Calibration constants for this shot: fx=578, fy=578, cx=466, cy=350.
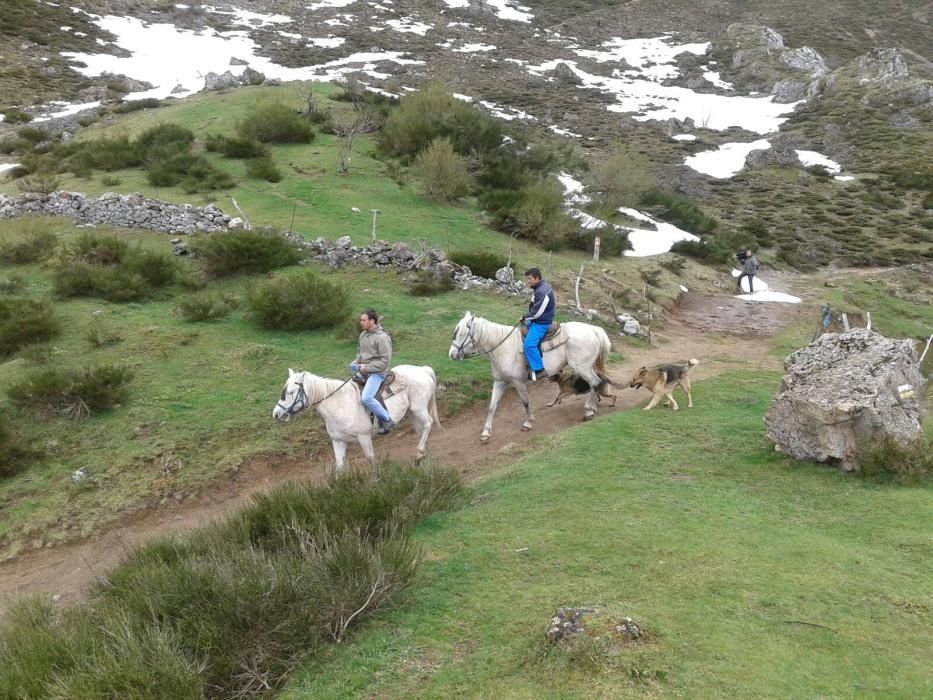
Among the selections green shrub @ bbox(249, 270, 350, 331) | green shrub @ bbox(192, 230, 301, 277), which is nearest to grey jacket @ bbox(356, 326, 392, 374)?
green shrub @ bbox(249, 270, 350, 331)

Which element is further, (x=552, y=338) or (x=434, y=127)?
(x=434, y=127)

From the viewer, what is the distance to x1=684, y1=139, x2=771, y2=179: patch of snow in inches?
1641

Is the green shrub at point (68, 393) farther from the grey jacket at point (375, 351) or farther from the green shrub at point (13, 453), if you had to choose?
the grey jacket at point (375, 351)

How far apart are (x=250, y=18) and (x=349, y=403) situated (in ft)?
244

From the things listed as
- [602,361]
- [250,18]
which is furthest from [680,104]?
[602,361]

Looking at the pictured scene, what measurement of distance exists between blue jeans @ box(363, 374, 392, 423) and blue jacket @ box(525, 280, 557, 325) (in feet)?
9.28

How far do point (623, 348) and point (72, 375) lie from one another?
10904 mm

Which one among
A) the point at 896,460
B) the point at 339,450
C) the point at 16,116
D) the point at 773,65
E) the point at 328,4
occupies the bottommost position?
the point at 16,116

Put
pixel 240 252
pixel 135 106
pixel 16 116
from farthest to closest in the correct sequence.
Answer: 1. pixel 135 106
2. pixel 16 116
3. pixel 240 252

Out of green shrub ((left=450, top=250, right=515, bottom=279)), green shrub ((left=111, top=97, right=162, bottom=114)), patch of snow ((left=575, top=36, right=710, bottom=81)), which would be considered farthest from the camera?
patch of snow ((left=575, top=36, right=710, bottom=81))

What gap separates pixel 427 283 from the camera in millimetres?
14672

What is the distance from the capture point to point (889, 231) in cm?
2953

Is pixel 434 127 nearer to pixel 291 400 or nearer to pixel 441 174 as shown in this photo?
pixel 441 174

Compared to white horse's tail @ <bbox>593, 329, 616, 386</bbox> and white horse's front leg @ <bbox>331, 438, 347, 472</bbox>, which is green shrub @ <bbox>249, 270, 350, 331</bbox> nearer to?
white horse's front leg @ <bbox>331, 438, 347, 472</bbox>
